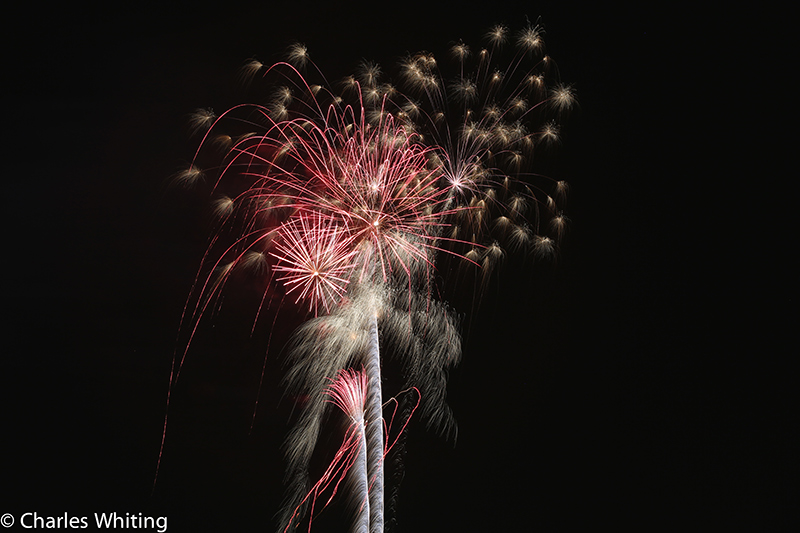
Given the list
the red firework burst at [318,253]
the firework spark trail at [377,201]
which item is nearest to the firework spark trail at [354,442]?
the firework spark trail at [377,201]

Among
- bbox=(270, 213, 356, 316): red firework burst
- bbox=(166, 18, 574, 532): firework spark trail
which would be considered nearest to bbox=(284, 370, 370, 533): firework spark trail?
bbox=(166, 18, 574, 532): firework spark trail

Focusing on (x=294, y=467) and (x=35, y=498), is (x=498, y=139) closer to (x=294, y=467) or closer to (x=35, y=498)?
(x=294, y=467)

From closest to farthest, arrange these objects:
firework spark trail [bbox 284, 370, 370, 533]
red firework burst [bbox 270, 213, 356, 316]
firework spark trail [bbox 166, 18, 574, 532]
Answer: red firework burst [bbox 270, 213, 356, 316], firework spark trail [bbox 166, 18, 574, 532], firework spark trail [bbox 284, 370, 370, 533]

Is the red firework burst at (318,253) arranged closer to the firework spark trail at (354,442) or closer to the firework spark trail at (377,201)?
the firework spark trail at (377,201)

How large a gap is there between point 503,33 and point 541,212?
5.19ft

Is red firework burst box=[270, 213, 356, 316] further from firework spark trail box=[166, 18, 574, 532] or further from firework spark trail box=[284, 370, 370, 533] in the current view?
firework spark trail box=[284, 370, 370, 533]

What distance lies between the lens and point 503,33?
3598mm

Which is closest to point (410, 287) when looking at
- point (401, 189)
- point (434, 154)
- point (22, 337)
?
point (401, 189)

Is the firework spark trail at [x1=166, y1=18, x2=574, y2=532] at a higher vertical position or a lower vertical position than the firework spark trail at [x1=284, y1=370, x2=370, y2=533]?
→ higher

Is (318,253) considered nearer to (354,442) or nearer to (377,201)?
(377,201)

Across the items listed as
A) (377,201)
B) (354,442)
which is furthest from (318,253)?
(354,442)

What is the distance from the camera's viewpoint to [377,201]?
9.55 ft

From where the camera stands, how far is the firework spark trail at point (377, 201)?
3.00m

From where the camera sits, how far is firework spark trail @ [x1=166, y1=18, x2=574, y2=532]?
3004 millimetres
